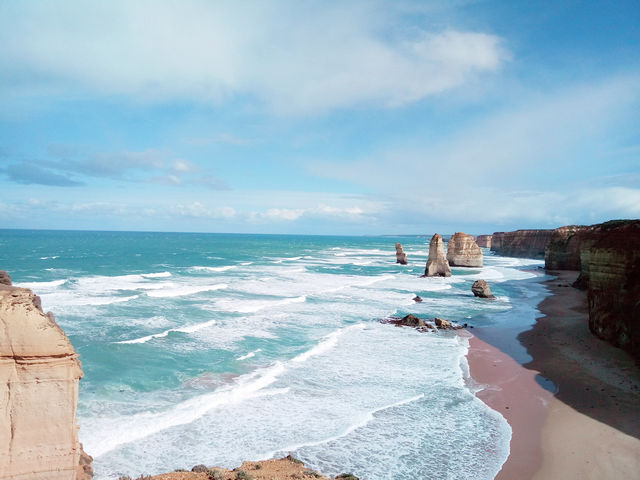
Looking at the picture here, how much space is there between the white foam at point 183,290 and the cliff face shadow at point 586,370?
81.1 ft

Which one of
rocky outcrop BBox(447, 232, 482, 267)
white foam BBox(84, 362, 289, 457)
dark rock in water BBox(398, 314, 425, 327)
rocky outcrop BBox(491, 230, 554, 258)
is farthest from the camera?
rocky outcrop BBox(491, 230, 554, 258)

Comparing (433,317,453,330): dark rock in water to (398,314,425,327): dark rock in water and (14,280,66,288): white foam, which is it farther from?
(14,280,66,288): white foam

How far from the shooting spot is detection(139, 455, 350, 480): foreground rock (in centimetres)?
811

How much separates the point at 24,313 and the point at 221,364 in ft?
39.2

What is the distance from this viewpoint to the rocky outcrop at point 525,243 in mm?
85625

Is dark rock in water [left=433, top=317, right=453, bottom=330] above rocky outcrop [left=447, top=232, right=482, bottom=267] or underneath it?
Answer: underneath

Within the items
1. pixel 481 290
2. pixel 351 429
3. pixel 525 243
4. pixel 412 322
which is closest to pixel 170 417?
pixel 351 429

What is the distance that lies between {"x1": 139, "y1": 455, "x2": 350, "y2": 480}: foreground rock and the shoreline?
4.44 m

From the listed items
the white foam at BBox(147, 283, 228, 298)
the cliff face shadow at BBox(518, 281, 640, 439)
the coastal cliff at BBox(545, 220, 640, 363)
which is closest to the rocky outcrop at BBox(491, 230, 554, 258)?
the cliff face shadow at BBox(518, 281, 640, 439)

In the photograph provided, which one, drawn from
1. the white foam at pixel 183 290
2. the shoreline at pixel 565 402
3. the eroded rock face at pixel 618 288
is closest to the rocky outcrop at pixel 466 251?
the white foam at pixel 183 290

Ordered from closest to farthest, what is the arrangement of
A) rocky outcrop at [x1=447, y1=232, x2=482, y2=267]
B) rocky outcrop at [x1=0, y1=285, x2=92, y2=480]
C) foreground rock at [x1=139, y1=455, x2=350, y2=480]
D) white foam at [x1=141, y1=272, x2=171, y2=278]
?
rocky outcrop at [x1=0, y1=285, x2=92, y2=480]
foreground rock at [x1=139, y1=455, x2=350, y2=480]
white foam at [x1=141, y1=272, x2=171, y2=278]
rocky outcrop at [x1=447, y1=232, x2=482, y2=267]

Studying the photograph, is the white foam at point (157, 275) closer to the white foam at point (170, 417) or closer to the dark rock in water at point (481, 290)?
the dark rock in water at point (481, 290)

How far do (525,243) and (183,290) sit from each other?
78.3 meters

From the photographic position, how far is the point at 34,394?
19.8 ft
